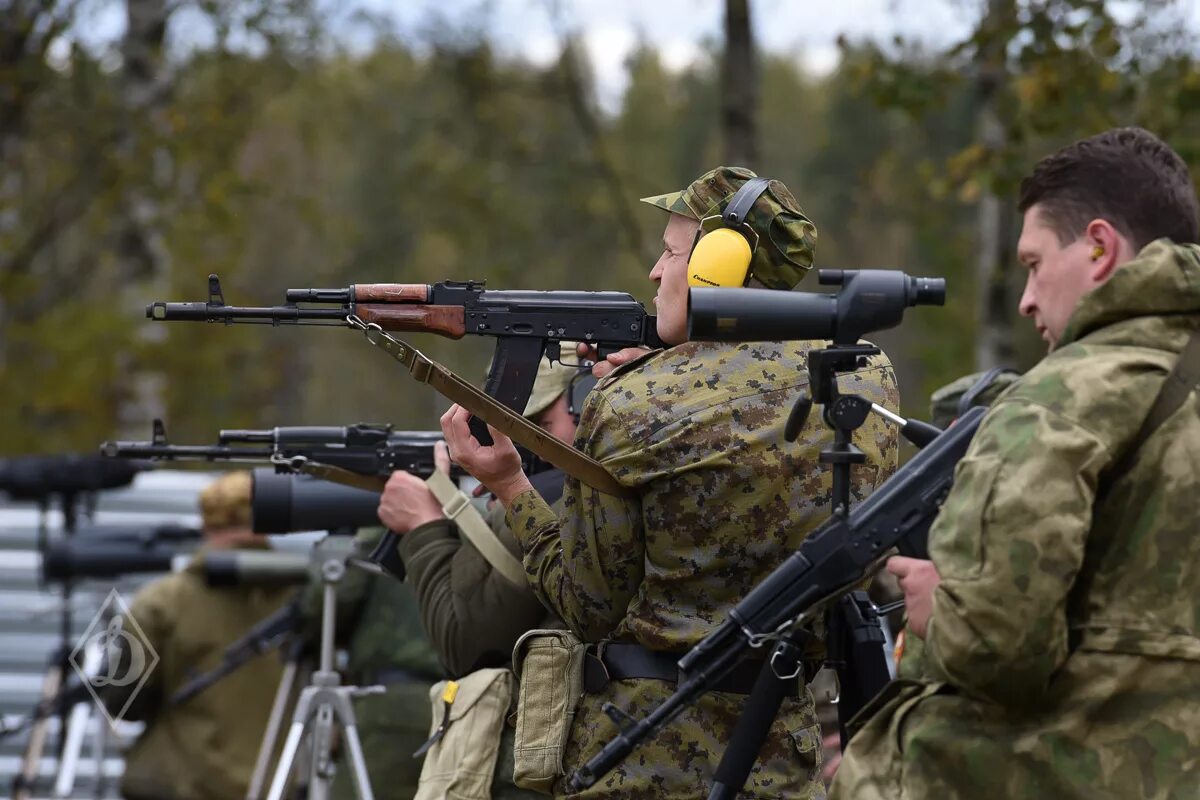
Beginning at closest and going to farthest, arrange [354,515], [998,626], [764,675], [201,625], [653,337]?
[998,626]
[764,675]
[653,337]
[354,515]
[201,625]

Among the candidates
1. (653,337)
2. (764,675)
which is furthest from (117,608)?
(764,675)

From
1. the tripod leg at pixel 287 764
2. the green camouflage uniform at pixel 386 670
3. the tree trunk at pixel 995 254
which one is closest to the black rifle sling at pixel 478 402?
the green camouflage uniform at pixel 386 670

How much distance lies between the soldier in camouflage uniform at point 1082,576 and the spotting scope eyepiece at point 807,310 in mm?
395

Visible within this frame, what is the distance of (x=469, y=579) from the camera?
14.9 ft

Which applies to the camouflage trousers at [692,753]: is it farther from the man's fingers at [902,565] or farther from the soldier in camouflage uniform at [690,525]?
the man's fingers at [902,565]

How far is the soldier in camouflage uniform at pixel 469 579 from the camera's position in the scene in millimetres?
4488

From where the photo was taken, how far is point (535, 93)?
20641 millimetres

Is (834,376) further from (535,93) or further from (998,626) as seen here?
(535,93)

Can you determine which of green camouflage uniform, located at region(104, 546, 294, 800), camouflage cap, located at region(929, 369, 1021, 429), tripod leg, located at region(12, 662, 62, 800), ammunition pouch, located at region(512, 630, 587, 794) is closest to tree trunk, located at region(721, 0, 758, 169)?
green camouflage uniform, located at region(104, 546, 294, 800)

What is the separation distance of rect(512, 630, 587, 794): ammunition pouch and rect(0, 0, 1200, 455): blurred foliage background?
154cm

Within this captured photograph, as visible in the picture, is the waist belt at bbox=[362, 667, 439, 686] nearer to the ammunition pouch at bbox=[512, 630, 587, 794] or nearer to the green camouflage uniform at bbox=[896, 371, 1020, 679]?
the green camouflage uniform at bbox=[896, 371, 1020, 679]

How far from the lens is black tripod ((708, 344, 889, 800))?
3.24 m

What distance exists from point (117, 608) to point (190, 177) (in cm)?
1637

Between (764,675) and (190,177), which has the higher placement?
(190,177)
